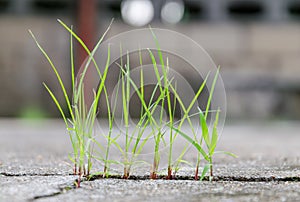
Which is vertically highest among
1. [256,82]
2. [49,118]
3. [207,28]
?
[207,28]

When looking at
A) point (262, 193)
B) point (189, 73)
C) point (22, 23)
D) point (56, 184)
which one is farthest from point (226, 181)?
point (22, 23)

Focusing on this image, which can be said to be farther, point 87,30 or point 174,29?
point 174,29

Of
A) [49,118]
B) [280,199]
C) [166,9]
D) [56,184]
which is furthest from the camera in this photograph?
[166,9]

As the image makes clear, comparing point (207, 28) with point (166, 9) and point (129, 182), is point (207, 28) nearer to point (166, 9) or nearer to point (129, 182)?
point (166, 9)

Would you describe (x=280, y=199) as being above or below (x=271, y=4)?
below
